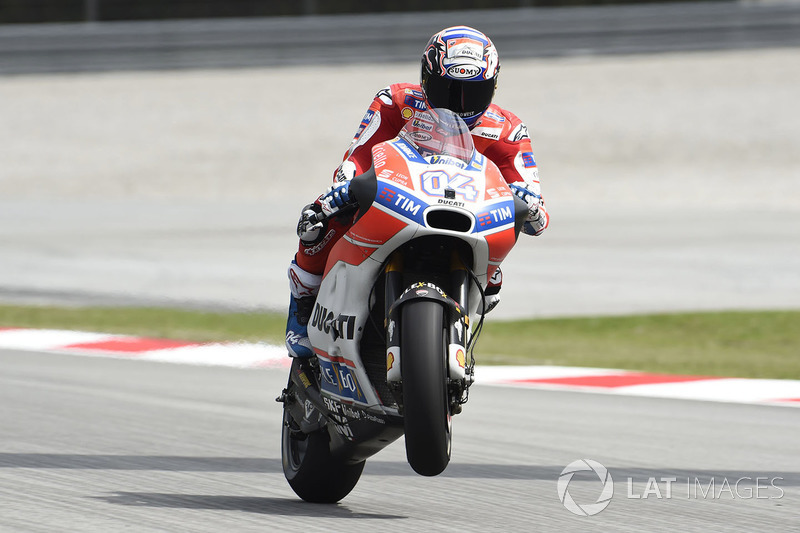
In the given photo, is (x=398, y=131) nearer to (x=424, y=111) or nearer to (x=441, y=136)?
(x=424, y=111)

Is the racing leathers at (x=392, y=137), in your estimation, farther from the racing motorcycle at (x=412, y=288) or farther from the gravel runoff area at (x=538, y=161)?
the gravel runoff area at (x=538, y=161)

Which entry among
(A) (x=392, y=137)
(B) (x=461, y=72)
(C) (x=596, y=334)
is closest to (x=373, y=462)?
(A) (x=392, y=137)

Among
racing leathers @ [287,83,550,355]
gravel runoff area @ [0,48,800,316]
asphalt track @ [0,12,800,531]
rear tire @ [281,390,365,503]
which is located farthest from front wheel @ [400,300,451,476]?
gravel runoff area @ [0,48,800,316]

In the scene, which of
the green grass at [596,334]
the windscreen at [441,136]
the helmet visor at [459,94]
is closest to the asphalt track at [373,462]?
the windscreen at [441,136]

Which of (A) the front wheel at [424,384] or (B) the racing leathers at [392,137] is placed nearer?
(A) the front wheel at [424,384]

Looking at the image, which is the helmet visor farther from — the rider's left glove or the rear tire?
the rear tire

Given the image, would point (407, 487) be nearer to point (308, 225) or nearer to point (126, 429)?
point (308, 225)

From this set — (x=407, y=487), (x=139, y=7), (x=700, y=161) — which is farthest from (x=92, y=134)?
(x=407, y=487)

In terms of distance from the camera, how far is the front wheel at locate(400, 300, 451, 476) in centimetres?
416

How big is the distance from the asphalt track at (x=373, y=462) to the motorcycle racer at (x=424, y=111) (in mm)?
731

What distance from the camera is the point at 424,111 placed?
4.87 metres

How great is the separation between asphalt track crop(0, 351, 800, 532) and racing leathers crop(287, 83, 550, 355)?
29.4 inches

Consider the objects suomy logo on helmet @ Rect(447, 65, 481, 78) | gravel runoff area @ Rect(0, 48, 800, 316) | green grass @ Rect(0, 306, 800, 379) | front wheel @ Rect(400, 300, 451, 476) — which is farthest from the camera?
gravel runoff area @ Rect(0, 48, 800, 316)

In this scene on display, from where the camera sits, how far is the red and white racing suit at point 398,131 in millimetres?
4926
